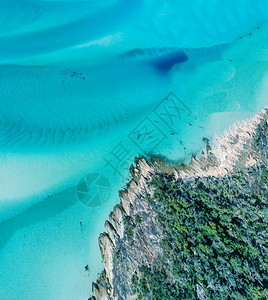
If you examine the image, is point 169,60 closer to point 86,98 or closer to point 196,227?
point 86,98

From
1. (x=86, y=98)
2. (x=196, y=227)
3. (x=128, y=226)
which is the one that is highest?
(x=86, y=98)

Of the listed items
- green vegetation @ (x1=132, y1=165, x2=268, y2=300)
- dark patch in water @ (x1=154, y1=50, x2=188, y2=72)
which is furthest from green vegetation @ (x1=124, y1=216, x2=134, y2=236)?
dark patch in water @ (x1=154, y1=50, x2=188, y2=72)

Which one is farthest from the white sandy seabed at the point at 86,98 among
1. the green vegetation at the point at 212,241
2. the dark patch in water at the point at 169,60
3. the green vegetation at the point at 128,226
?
the green vegetation at the point at 212,241

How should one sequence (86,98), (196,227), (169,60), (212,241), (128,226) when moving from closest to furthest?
(212,241), (196,227), (128,226), (86,98), (169,60)

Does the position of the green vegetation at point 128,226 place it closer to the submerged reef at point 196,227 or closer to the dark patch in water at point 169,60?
the submerged reef at point 196,227

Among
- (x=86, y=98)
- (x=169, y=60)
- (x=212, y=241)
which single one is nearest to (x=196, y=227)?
(x=212, y=241)

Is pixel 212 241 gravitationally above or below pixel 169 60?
below
